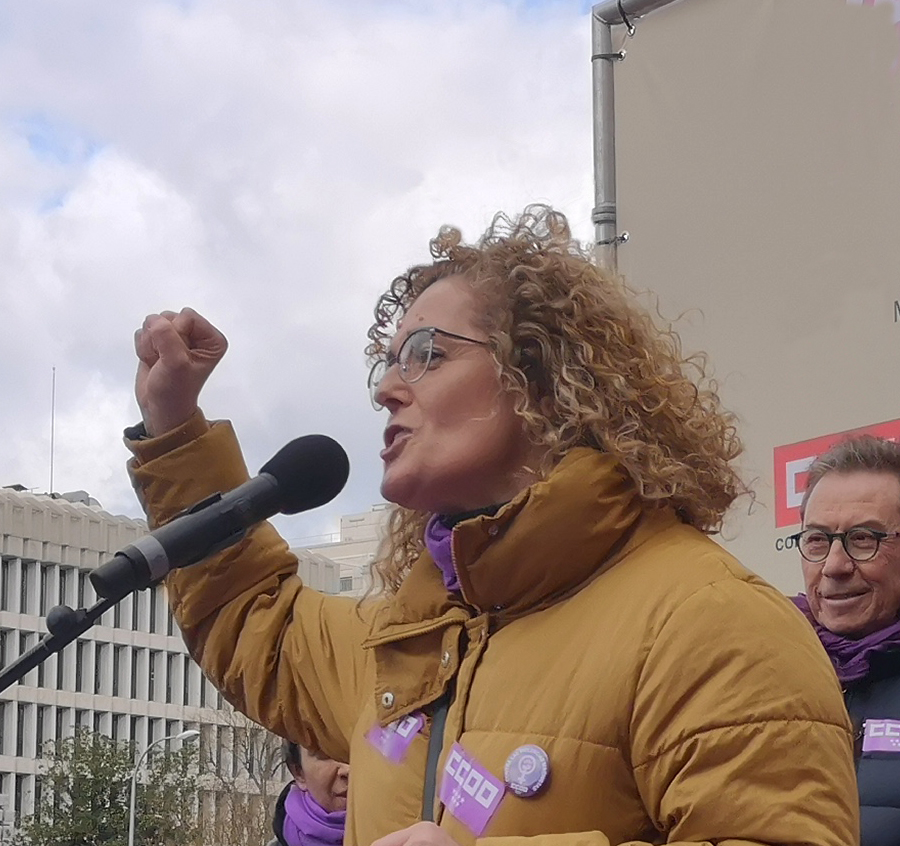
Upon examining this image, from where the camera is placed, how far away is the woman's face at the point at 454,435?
2.53 m

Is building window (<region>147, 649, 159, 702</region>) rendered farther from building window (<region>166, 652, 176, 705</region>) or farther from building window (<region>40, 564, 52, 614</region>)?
building window (<region>40, 564, 52, 614</region>)

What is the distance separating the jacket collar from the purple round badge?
0.25 metres

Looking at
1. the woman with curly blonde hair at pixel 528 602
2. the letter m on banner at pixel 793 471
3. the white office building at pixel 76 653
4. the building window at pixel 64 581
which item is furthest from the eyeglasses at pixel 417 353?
the building window at pixel 64 581

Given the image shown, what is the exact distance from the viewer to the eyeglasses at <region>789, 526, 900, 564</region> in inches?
134

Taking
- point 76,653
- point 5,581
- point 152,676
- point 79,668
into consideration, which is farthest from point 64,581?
point 152,676

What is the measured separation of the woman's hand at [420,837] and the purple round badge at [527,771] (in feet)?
0.44

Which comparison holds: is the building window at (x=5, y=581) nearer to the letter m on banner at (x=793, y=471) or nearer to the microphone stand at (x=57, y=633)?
the letter m on banner at (x=793, y=471)

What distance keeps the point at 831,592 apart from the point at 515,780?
1.36 metres

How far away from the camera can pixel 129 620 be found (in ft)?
223

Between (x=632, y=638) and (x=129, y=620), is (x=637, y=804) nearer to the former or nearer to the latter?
(x=632, y=638)

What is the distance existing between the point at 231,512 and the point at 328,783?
2020mm

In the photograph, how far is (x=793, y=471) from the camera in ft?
14.1

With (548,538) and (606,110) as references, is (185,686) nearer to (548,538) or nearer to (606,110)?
(606,110)

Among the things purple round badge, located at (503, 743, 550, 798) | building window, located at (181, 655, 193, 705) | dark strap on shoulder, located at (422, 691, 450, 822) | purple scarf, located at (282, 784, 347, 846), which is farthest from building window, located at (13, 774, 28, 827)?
purple round badge, located at (503, 743, 550, 798)
